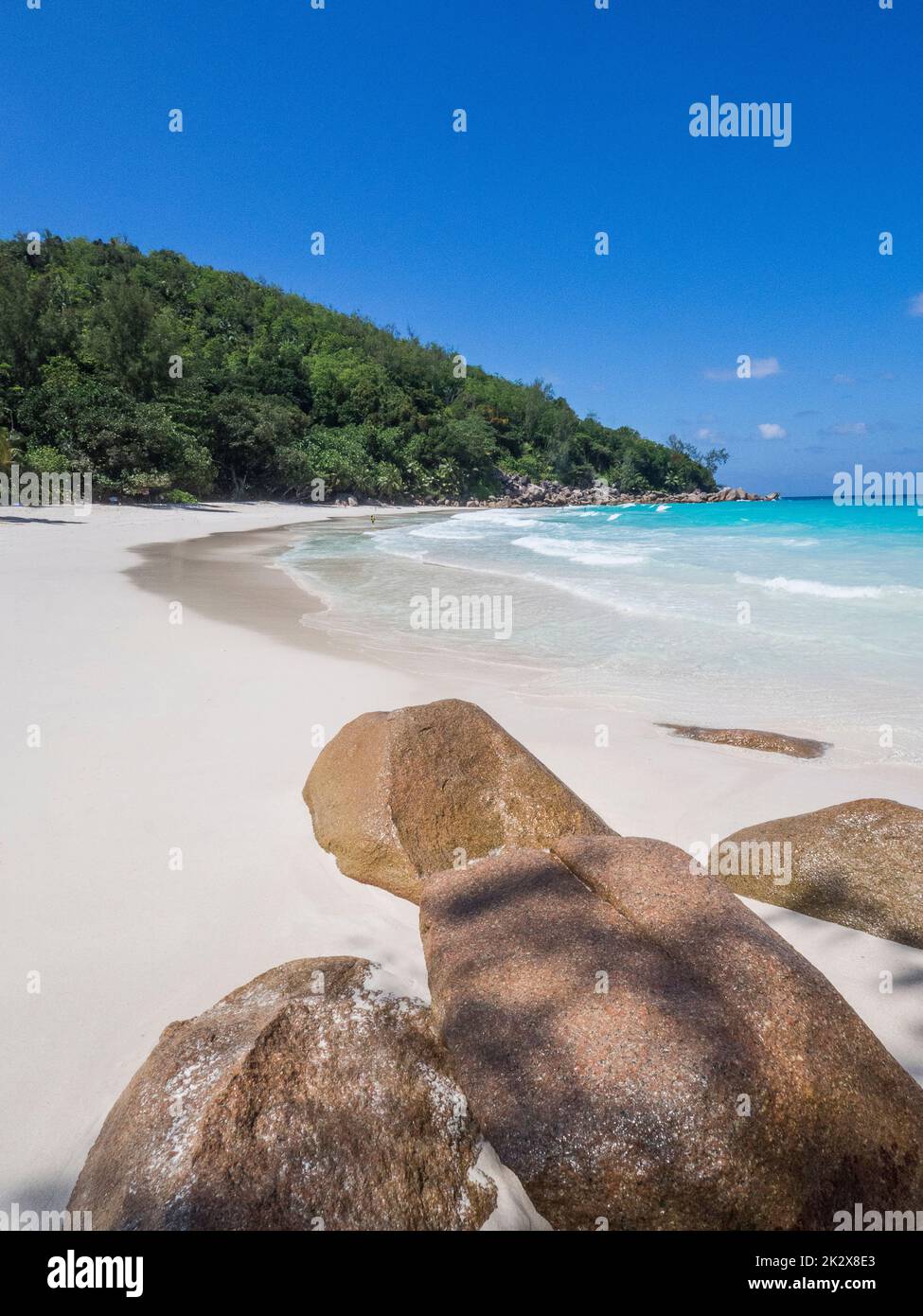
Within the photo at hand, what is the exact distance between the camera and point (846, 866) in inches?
135

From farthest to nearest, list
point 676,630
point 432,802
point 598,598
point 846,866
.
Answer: point 598,598
point 676,630
point 432,802
point 846,866

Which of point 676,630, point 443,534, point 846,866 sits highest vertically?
point 443,534

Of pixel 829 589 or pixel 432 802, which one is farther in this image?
pixel 829 589

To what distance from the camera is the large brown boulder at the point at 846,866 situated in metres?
3.24

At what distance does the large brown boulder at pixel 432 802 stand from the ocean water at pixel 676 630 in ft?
9.91

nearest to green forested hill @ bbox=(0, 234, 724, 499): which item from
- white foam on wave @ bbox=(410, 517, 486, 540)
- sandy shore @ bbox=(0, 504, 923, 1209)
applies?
white foam on wave @ bbox=(410, 517, 486, 540)

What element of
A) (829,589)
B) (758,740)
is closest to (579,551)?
(829,589)

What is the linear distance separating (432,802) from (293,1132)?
1.96 meters

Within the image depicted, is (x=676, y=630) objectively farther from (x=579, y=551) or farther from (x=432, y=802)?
(x=579, y=551)

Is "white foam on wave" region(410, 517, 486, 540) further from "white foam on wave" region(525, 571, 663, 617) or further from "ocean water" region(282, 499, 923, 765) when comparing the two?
"white foam on wave" region(525, 571, 663, 617)

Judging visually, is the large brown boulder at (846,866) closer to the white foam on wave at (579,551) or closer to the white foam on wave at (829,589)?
the white foam on wave at (829,589)

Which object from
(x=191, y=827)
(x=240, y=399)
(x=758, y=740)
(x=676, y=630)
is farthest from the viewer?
(x=240, y=399)

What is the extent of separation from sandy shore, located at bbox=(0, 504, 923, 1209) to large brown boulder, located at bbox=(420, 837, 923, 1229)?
838mm
